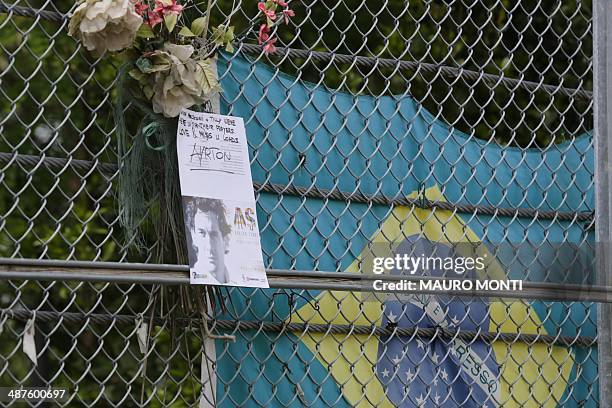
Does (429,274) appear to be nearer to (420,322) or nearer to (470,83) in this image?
(420,322)

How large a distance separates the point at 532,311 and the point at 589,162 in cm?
51

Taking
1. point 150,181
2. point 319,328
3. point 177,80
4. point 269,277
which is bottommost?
point 319,328

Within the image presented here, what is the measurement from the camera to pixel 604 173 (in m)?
2.39

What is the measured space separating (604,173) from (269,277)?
2.59ft

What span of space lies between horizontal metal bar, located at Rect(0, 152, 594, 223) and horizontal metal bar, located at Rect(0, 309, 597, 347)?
33 centimetres

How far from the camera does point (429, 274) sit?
283 cm

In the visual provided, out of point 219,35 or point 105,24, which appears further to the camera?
point 219,35

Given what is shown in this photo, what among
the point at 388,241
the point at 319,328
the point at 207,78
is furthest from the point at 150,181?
the point at 388,241

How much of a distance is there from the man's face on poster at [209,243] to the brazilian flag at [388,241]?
0.59 ft

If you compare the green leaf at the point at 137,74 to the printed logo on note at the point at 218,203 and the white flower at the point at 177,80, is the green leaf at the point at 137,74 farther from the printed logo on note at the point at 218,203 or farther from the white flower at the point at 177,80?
the printed logo on note at the point at 218,203

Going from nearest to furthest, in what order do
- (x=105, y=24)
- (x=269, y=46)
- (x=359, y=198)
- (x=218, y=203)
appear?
(x=105, y=24), (x=218, y=203), (x=269, y=46), (x=359, y=198)

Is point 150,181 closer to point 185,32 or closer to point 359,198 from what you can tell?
point 185,32

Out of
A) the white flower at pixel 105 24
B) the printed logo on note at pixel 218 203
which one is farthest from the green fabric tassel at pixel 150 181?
the white flower at pixel 105 24

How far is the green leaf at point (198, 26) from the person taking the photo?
2554mm
